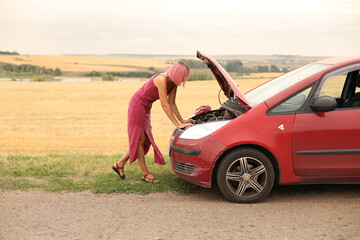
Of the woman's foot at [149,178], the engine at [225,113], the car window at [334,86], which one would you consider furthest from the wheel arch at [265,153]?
the woman's foot at [149,178]

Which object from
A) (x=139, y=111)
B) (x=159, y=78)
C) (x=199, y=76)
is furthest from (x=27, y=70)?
(x=159, y=78)

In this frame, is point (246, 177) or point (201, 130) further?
point (201, 130)

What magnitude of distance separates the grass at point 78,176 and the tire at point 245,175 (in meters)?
0.69

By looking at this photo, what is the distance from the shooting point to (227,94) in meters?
6.59

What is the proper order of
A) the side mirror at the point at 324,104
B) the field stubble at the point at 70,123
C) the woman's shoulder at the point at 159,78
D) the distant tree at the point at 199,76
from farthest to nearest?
the distant tree at the point at 199,76 → the field stubble at the point at 70,123 → the woman's shoulder at the point at 159,78 → the side mirror at the point at 324,104

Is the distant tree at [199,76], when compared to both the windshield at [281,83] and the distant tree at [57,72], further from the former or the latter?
the windshield at [281,83]

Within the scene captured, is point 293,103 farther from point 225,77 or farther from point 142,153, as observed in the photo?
Answer: point 142,153

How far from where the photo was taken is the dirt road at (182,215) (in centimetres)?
446

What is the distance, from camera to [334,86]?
19.9 feet

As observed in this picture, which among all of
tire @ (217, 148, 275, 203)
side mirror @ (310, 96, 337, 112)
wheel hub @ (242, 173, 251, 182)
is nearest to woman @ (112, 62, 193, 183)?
tire @ (217, 148, 275, 203)

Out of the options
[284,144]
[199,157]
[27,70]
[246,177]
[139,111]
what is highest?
[139,111]

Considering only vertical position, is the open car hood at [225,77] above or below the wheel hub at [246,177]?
above

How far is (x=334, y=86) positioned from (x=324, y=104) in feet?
3.11

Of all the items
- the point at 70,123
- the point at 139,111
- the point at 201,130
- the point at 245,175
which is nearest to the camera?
the point at 245,175
